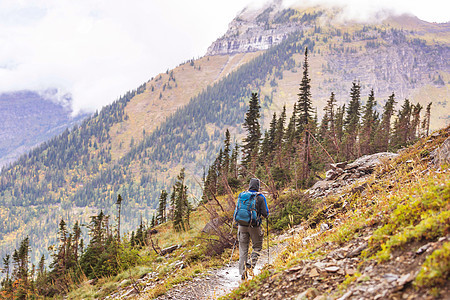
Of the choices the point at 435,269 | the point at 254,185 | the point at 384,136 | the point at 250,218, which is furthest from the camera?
the point at 384,136

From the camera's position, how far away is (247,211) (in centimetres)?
775

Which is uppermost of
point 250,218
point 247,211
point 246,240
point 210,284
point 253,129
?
point 253,129

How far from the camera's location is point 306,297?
4641 mm

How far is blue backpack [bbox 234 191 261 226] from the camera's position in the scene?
773cm

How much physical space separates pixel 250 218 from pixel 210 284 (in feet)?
8.94

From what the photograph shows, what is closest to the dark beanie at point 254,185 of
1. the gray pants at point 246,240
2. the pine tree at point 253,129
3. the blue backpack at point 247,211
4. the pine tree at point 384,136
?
the blue backpack at point 247,211

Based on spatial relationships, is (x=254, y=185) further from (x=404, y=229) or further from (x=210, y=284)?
(x=404, y=229)

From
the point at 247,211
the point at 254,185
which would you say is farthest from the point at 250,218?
the point at 254,185

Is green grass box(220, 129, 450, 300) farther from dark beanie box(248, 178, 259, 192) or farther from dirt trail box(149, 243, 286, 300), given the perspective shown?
dark beanie box(248, 178, 259, 192)

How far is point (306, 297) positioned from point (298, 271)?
104 centimetres

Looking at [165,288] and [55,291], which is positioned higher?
[165,288]

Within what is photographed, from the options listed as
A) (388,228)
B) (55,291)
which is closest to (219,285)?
(388,228)

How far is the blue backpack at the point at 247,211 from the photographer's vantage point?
773 cm

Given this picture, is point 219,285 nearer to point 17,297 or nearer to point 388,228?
point 388,228
